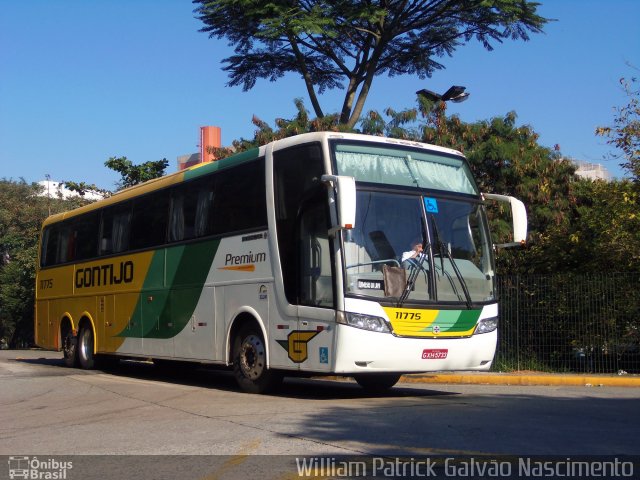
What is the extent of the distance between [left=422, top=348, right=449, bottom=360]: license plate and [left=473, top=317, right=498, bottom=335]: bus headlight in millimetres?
623

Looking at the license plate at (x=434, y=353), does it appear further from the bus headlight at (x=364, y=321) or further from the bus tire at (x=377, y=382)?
the bus tire at (x=377, y=382)

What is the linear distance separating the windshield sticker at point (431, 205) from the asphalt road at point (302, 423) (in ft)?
8.67

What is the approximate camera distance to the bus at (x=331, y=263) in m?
10.2

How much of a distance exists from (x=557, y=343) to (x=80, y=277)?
36.0 ft

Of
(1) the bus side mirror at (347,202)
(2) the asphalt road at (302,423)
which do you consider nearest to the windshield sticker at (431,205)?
(1) the bus side mirror at (347,202)

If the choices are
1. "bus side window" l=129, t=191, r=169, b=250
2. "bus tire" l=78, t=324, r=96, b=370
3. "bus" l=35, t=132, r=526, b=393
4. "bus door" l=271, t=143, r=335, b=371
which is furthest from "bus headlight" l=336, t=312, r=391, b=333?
"bus tire" l=78, t=324, r=96, b=370

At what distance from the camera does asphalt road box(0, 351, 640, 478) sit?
7.12 m

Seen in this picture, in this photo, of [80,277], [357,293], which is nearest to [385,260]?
[357,293]

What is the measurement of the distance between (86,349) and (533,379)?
10.2m

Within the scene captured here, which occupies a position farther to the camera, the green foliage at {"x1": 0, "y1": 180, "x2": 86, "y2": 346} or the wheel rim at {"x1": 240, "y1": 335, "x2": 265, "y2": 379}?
the green foliage at {"x1": 0, "y1": 180, "x2": 86, "y2": 346}

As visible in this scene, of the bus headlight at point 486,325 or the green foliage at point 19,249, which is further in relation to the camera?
the green foliage at point 19,249

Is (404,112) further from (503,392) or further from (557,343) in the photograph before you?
(503,392)

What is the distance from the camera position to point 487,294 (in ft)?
36.9

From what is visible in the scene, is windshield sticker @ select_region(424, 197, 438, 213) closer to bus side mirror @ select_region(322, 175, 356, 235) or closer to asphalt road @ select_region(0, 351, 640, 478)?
bus side mirror @ select_region(322, 175, 356, 235)
